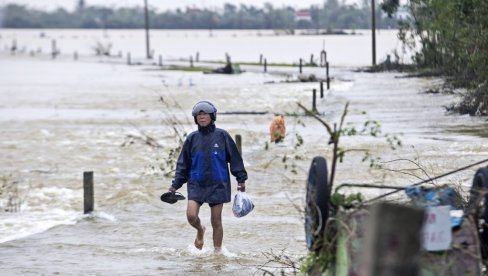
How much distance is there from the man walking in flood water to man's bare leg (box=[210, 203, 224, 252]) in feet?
0.17

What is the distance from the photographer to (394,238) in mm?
4004

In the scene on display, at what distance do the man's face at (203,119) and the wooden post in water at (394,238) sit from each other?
22.6 feet

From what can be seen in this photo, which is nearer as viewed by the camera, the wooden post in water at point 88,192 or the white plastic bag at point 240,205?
the white plastic bag at point 240,205

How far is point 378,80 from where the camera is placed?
5284cm

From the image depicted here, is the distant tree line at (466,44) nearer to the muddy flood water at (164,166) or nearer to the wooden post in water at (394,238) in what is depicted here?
the muddy flood water at (164,166)

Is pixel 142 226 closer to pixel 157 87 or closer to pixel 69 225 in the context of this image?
pixel 69 225

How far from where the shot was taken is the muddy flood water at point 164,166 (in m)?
12.5

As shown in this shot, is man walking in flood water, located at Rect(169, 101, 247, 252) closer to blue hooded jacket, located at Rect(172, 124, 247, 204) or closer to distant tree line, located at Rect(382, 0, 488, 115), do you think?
blue hooded jacket, located at Rect(172, 124, 247, 204)

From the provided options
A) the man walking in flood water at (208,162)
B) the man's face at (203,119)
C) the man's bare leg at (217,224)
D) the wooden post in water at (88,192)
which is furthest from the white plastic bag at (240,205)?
the wooden post in water at (88,192)

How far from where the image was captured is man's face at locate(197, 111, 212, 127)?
10.8 metres

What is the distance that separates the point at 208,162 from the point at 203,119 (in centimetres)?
39

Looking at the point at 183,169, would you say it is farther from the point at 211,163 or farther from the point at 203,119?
the point at 203,119

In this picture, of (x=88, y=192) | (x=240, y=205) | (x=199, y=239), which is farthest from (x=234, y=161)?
(x=88, y=192)

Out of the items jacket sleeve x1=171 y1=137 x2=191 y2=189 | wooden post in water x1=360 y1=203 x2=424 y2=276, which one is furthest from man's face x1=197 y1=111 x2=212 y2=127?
wooden post in water x1=360 y1=203 x2=424 y2=276
